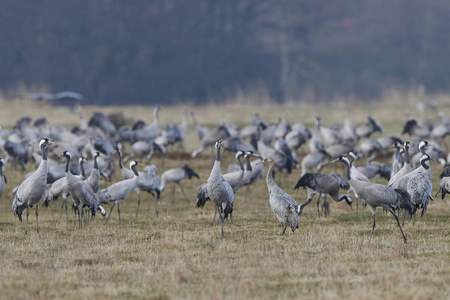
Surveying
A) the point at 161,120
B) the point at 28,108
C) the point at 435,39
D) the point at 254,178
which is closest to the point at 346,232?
the point at 254,178

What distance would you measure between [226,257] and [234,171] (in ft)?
22.5

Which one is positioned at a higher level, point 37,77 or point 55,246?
point 37,77

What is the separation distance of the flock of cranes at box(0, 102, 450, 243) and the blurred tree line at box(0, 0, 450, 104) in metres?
36.6

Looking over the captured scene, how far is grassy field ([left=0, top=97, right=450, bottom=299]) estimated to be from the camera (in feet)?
23.2

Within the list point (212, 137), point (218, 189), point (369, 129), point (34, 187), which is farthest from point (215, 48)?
point (218, 189)

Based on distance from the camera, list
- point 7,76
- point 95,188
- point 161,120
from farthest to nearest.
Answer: point 7,76
point 161,120
point 95,188

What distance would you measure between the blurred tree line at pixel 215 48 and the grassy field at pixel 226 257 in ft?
161

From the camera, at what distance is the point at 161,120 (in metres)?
36.0

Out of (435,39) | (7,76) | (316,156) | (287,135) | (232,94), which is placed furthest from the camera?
(435,39)

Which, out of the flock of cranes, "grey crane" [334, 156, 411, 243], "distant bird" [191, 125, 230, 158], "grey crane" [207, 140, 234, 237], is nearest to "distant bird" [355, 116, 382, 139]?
the flock of cranes

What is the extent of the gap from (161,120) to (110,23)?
34804mm

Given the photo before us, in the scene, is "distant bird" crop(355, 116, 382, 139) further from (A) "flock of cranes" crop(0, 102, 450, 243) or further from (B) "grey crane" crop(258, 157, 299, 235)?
(B) "grey crane" crop(258, 157, 299, 235)

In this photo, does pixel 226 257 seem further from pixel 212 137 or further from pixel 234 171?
pixel 212 137

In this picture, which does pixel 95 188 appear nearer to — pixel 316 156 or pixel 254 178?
pixel 254 178
